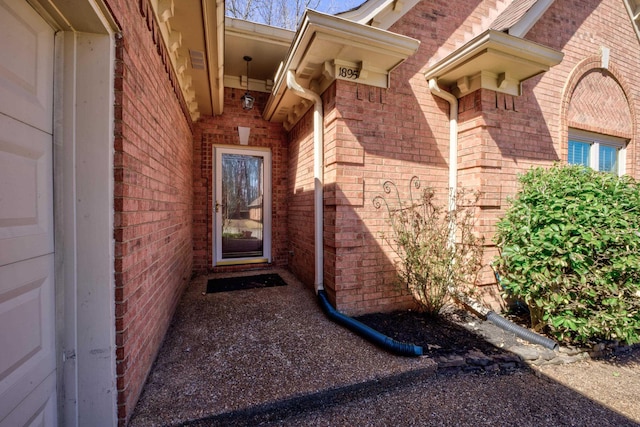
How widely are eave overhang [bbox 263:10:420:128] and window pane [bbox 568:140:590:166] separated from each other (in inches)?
145

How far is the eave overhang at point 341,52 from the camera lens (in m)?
2.60

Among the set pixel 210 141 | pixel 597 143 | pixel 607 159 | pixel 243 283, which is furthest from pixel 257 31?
pixel 607 159

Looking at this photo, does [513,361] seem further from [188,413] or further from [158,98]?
[158,98]

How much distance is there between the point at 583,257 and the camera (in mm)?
2500

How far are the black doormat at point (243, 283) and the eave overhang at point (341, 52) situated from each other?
3035mm

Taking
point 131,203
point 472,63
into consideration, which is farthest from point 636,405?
point 131,203

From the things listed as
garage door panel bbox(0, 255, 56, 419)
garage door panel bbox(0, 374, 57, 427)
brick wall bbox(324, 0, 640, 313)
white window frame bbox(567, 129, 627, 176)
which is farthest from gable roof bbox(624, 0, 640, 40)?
garage door panel bbox(0, 374, 57, 427)

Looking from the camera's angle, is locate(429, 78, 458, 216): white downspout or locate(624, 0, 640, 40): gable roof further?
locate(624, 0, 640, 40): gable roof

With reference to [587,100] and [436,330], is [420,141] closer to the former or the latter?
[436,330]

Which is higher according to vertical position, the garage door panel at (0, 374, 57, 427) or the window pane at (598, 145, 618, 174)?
the window pane at (598, 145, 618, 174)

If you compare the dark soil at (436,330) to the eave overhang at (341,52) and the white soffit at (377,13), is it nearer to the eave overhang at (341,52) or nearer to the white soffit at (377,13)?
the eave overhang at (341,52)

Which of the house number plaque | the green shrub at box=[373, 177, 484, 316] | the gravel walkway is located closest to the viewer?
the gravel walkway

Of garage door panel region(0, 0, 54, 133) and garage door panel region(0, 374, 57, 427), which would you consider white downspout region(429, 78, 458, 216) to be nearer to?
garage door panel region(0, 0, 54, 133)

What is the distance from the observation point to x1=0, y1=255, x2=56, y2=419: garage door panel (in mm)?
1059
